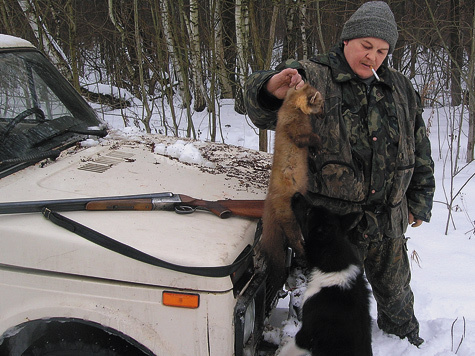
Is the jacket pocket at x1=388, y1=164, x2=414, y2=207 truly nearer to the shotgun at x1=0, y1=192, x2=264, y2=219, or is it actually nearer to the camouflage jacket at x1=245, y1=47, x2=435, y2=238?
the camouflage jacket at x1=245, y1=47, x2=435, y2=238

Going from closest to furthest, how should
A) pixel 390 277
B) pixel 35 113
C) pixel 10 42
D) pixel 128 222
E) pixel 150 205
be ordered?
1. pixel 128 222
2. pixel 150 205
3. pixel 390 277
4. pixel 35 113
5. pixel 10 42

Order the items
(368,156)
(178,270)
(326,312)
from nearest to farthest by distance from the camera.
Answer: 1. (178,270)
2. (326,312)
3. (368,156)

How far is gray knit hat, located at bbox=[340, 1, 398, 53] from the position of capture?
2.53m

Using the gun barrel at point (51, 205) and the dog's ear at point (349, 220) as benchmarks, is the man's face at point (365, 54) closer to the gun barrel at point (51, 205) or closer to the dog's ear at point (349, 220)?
the dog's ear at point (349, 220)

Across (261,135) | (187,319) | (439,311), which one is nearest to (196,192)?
(187,319)

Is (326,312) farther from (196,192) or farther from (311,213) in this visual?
(196,192)

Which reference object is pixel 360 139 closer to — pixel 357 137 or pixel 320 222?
pixel 357 137

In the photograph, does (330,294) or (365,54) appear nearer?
(330,294)

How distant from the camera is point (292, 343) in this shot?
249cm

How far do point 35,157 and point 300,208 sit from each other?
172cm

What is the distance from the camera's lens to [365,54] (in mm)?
2584

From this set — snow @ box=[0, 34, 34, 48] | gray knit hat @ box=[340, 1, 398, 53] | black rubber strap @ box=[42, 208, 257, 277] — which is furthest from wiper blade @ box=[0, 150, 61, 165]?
gray knit hat @ box=[340, 1, 398, 53]

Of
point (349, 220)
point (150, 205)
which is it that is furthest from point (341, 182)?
point (150, 205)

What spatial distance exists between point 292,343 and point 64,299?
1.30 metres
